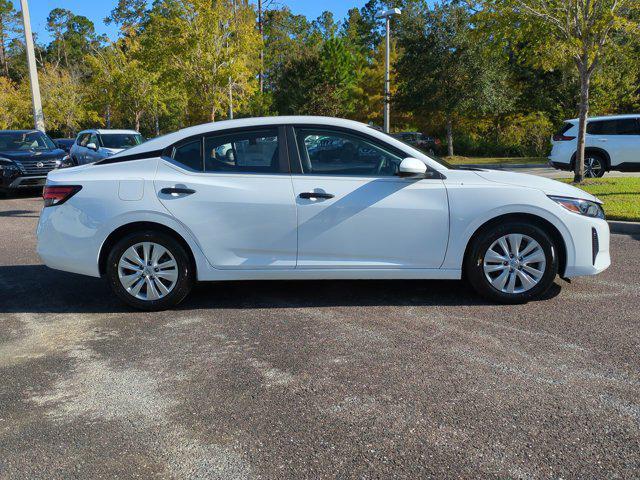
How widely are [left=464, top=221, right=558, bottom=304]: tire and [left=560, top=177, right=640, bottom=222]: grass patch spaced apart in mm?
4671

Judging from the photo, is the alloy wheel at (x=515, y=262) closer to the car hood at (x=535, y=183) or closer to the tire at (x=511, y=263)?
the tire at (x=511, y=263)

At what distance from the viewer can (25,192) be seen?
15.5 metres

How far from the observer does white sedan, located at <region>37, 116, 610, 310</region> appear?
505 centimetres

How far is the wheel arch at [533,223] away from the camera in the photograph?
16.8 feet

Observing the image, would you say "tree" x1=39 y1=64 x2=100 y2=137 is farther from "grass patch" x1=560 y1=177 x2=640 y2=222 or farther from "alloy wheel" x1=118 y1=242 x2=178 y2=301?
"alloy wheel" x1=118 y1=242 x2=178 y2=301

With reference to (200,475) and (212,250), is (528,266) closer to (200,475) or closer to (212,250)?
(212,250)

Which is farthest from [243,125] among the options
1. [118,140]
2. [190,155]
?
[118,140]

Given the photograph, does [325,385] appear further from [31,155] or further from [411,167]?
[31,155]

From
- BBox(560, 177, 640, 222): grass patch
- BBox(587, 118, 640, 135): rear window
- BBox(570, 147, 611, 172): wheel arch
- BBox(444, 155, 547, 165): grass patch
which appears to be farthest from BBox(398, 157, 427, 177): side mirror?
BBox(444, 155, 547, 165): grass patch

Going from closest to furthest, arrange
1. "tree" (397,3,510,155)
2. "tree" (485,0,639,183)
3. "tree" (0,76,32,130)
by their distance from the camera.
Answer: "tree" (485,0,639,183) < "tree" (397,3,510,155) < "tree" (0,76,32,130)

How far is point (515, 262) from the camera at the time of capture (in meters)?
5.12

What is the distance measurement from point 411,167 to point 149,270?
2381 mm

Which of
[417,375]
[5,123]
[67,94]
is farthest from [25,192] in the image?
[67,94]

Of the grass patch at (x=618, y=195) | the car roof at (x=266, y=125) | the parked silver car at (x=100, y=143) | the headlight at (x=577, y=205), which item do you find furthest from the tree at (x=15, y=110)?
the headlight at (x=577, y=205)
